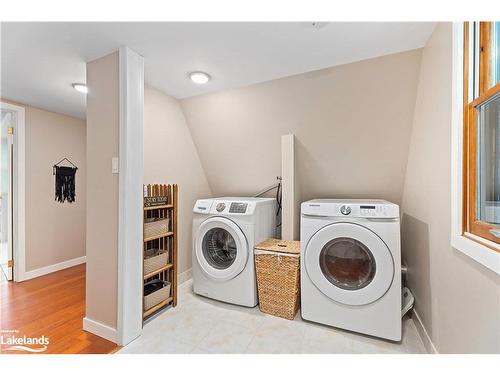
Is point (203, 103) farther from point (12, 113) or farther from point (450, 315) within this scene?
point (450, 315)

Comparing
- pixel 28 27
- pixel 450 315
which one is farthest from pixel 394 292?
pixel 28 27

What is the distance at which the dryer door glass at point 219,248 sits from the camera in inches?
87.0

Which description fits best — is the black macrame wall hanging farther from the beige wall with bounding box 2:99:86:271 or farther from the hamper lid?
the hamper lid

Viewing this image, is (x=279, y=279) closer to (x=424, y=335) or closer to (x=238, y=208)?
(x=238, y=208)

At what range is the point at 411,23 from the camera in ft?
4.42

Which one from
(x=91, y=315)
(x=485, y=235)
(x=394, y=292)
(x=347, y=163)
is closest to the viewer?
(x=485, y=235)

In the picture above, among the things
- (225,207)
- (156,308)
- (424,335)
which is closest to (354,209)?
(424,335)

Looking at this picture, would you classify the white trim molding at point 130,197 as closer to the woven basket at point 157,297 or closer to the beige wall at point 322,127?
the woven basket at point 157,297

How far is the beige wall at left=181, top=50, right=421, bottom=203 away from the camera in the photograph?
179 centimetres

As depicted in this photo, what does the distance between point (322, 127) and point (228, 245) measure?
4.69 ft

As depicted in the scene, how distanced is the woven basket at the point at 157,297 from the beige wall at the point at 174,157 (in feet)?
1.60

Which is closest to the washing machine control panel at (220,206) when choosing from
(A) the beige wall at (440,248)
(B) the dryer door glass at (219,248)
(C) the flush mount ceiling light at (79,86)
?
(B) the dryer door glass at (219,248)

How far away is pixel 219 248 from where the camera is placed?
2303mm

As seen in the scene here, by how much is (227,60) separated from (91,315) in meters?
2.14
